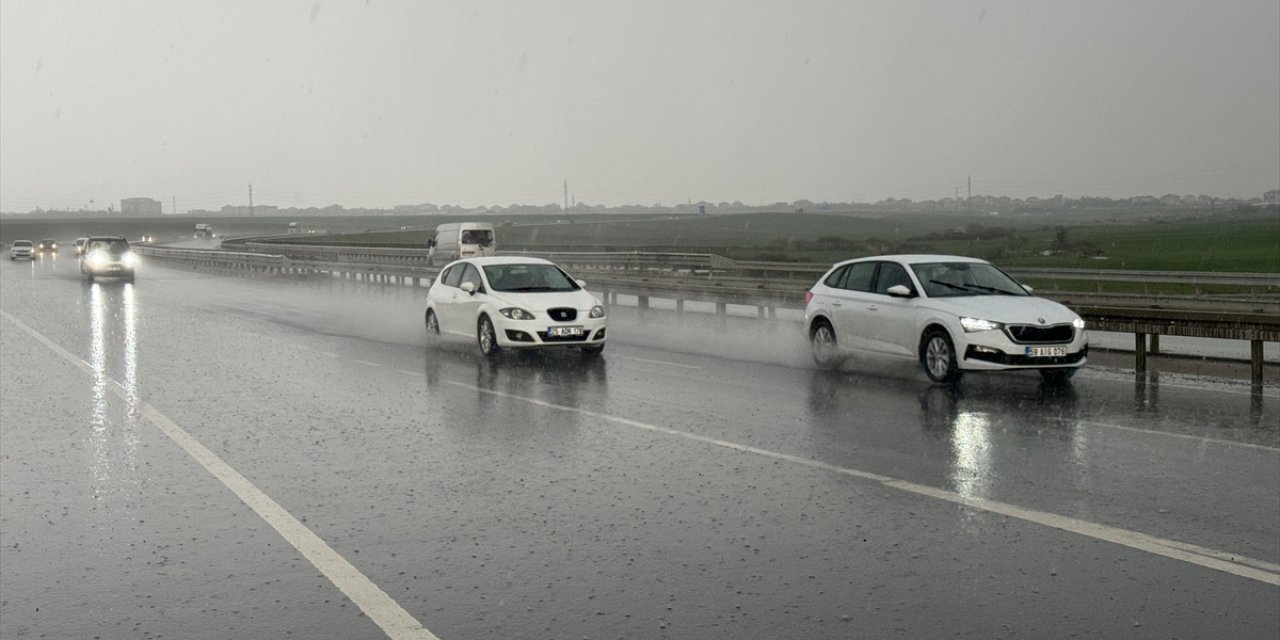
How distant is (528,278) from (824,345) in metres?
5.05

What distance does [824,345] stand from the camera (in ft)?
56.5

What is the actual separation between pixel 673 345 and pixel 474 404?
7.90 m

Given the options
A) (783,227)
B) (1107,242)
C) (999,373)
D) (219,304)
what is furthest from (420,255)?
(783,227)

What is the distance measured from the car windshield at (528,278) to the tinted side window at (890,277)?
5.17m

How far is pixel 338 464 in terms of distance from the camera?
9742 millimetres

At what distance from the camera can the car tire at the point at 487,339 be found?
18.5 m

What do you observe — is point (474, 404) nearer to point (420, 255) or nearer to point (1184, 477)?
point (1184, 477)

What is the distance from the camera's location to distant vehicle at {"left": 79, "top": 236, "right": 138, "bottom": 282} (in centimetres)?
4719

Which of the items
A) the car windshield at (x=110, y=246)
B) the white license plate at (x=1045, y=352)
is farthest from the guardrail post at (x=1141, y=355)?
the car windshield at (x=110, y=246)

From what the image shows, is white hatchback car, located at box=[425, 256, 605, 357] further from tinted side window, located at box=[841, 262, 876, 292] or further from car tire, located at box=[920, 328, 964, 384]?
car tire, located at box=[920, 328, 964, 384]

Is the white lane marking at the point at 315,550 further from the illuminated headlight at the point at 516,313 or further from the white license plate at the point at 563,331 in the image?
the white license plate at the point at 563,331

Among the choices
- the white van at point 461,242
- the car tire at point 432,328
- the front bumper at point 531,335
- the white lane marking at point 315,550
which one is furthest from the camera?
the white van at point 461,242

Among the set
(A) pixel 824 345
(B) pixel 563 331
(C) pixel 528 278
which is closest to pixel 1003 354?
(A) pixel 824 345

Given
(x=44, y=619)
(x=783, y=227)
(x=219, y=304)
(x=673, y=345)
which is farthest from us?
(x=783, y=227)
